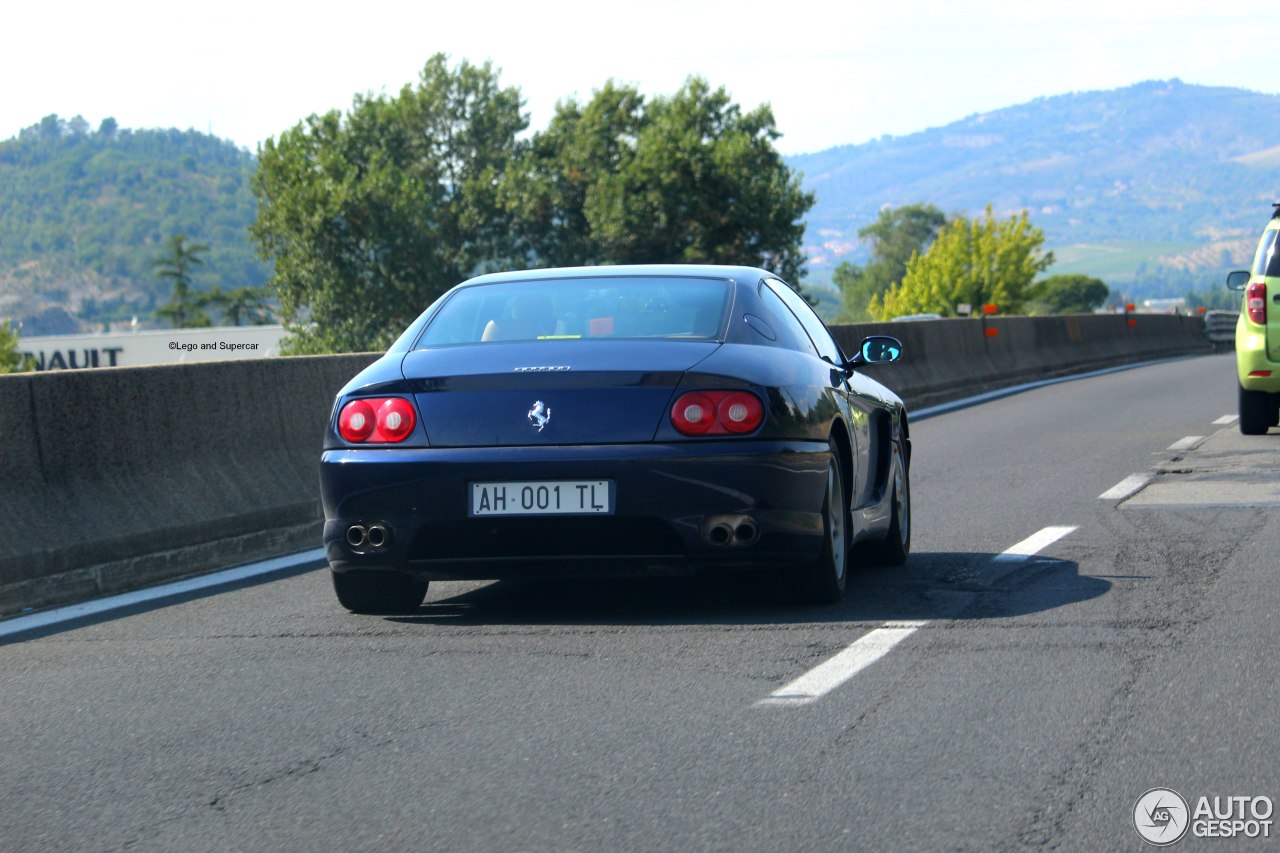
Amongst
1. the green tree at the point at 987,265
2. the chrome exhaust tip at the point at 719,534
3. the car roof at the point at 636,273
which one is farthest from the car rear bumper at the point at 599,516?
the green tree at the point at 987,265

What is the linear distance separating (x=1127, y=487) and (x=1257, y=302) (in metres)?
4.06

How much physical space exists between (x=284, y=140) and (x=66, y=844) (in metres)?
101

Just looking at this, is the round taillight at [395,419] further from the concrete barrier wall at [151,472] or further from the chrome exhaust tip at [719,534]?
the concrete barrier wall at [151,472]

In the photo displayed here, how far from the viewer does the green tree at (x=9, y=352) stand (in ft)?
334

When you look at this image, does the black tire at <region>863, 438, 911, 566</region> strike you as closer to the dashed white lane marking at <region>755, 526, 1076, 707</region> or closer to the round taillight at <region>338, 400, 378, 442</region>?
the dashed white lane marking at <region>755, 526, 1076, 707</region>

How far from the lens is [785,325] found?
24.1ft

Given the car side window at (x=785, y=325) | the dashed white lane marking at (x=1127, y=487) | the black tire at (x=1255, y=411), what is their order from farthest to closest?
the black tire at (x=1255, y=411)
the dashed white lane marking at (x=1127, y=487)
the car side window at (x=785, y=325)

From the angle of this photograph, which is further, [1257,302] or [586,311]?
[1257,302]

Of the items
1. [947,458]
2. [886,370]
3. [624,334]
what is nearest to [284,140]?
[886,370]

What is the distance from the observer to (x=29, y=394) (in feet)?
26.5

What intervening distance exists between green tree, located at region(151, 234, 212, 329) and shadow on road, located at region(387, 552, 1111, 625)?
538ft

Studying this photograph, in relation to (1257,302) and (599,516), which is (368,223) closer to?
(1257,302)

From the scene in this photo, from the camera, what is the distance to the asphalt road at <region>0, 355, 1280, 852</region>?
397 cm

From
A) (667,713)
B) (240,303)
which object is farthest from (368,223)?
(667,713)
